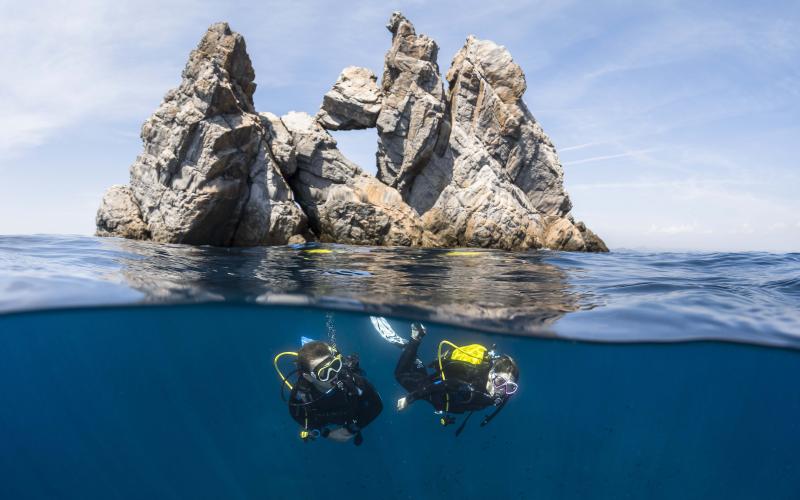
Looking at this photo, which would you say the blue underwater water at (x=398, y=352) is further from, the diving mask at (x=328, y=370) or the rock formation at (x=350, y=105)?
the rock formation at (x=350, y=105)

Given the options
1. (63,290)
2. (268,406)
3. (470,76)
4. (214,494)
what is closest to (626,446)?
(268,406)

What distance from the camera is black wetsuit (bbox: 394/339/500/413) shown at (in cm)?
755

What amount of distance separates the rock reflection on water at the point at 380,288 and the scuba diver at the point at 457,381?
149 centimetres

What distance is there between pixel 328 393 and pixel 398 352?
474 centimetres

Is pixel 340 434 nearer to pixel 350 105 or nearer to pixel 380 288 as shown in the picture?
pixel 380 288

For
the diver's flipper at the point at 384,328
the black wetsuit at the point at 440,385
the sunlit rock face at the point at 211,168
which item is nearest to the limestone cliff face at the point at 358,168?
the sunlit rock face at the point at 211,168

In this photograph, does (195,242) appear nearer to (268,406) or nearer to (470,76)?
(268,406)

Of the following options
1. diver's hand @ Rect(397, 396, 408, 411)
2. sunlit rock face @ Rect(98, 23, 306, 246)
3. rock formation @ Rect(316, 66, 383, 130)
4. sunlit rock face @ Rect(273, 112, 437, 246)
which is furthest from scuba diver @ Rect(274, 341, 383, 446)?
rock formation @ Rect(316, 66, 383, 130)

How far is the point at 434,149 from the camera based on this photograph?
23.3 m

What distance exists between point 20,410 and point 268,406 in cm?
550

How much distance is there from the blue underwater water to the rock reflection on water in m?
0.05

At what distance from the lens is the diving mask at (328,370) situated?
7.07 metres

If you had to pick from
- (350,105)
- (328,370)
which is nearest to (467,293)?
(328,370)

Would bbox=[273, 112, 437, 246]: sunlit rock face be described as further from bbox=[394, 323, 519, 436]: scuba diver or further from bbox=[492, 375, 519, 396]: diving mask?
bbox=[492, 375, 519, 396]: diving mask
